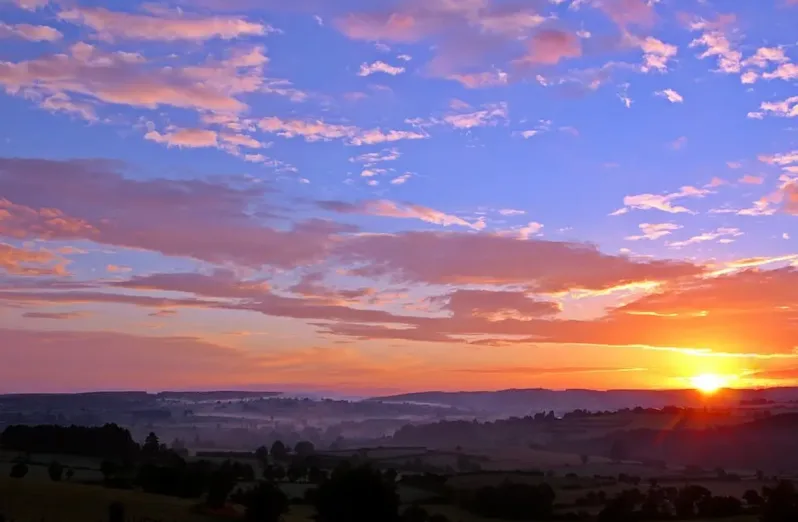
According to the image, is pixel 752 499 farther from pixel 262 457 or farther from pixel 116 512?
pixel 262 457

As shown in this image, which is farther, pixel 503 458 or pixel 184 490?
pixel 503 458

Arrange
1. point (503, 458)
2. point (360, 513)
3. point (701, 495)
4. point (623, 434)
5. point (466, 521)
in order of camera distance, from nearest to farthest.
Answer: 1. point (360, 513)
2. point (466, 521)
3. point (701, 495)
4. point (503, 458)
5. point (623, 434)

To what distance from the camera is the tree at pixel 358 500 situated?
60312 millimetres

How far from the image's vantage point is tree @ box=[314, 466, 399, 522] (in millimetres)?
60312

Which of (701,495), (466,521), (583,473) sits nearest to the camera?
(466,521)

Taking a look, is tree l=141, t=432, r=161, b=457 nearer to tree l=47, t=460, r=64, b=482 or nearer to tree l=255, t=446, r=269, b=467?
tree l=255, t=446, r=269, b=467

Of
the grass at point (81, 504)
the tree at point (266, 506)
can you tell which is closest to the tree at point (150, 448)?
the grass at point (81, 504)

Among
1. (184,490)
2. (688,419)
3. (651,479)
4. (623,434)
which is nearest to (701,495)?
(651,479)

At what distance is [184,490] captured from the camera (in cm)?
7256

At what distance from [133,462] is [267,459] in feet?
105

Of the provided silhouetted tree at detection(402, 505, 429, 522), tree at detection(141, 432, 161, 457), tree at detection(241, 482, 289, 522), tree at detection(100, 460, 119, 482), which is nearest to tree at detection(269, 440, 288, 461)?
tree at detection(141, 432, 161, 457)

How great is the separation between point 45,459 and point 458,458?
227ft

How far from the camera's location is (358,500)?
60.8m

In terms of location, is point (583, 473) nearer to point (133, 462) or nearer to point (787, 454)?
point (787, 454)
